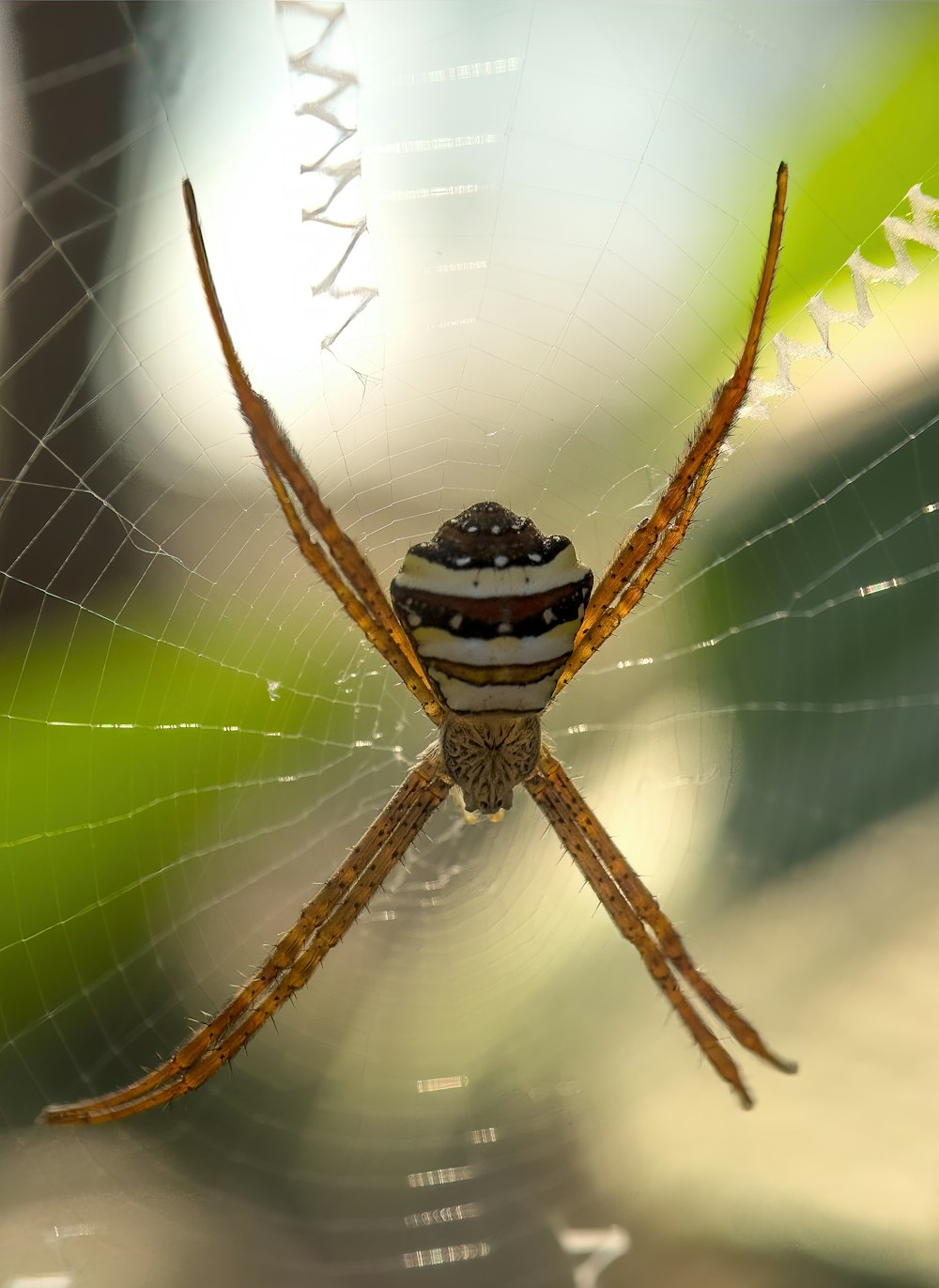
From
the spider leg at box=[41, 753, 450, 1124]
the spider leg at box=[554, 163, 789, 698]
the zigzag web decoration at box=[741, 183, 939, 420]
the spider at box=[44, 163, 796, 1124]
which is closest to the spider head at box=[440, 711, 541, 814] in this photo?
the spider at box=[44, 163, 796, 1124]

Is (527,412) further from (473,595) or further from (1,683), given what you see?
(1,683)

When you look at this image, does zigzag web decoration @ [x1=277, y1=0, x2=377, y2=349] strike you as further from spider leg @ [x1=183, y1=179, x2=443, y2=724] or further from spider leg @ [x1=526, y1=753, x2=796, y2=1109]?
spider leg @ [x1=526, y1=753, x2=796, y2=1109]

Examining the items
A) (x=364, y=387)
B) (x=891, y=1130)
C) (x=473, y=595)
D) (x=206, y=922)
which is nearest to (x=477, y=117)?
(x=364, y=387)

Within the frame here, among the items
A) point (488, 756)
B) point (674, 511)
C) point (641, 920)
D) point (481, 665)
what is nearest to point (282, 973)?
Result: point (488, 756)

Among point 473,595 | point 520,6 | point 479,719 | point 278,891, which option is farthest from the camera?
point 278,891

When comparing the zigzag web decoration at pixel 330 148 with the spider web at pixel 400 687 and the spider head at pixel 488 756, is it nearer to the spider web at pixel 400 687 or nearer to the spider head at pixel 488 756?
the spider web at pixel 400 687

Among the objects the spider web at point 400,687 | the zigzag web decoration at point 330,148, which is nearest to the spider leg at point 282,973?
the spider web at point 400,687
